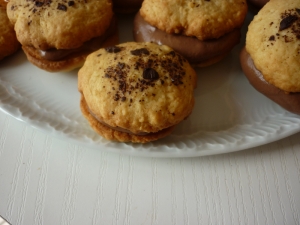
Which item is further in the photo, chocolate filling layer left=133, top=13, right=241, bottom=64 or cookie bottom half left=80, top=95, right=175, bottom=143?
chocolate filling layer left=133, top=13, right=241, bottom=64

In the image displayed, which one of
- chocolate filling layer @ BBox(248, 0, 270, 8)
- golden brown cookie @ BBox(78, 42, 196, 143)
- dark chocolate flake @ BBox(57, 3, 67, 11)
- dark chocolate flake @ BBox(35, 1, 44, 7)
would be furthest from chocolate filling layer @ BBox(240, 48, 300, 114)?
dark chocolate flake @ BBox(35, 1, 44, 7)

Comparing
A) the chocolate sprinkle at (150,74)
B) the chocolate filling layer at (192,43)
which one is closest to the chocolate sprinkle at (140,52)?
the chocolate sprinkle at (150,74)

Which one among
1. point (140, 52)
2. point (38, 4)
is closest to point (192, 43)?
point (140, 52)

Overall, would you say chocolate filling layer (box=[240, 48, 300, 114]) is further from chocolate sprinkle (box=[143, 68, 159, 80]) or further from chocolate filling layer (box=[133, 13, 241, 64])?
chocolate sprinkle (box=[143, 68, 159, 80])

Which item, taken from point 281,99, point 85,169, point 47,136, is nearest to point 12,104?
point 47,136

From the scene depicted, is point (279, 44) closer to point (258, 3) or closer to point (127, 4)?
point (258, 3)

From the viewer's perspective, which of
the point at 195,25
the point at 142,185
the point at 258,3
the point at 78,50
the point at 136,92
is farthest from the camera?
the point at 258,3

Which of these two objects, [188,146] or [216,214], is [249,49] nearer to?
[188,146]

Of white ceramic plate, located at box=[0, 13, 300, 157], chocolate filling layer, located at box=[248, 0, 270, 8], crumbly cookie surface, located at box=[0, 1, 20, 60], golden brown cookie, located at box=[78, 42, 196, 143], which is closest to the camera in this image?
golden brown cookie, located at box=[78, 42, 196, 143]
